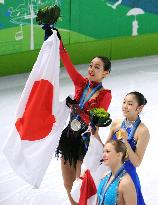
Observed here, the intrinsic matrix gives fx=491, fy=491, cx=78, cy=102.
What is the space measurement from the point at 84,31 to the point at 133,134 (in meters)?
4.74

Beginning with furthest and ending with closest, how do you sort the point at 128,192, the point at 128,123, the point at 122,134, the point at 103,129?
1. the point at 103,129
2. the point at 128,123
3. the point at 122,134
4. the point at 128,192

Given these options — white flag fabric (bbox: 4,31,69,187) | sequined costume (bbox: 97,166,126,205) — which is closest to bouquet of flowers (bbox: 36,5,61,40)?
white flag fabric (bbox: 4,31,69,187)

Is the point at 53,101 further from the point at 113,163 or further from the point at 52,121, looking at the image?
the point at 113,163

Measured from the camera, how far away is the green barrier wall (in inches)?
286

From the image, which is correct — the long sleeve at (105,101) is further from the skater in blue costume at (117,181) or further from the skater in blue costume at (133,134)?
the skater in blue costume at (117,181)

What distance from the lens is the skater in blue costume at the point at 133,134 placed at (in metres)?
3.25

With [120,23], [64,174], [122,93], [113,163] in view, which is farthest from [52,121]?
[120,23]

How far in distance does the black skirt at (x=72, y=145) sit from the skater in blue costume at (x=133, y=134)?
375 millimetres

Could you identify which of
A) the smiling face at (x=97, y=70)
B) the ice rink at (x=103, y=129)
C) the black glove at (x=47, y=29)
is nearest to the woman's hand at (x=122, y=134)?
the smiling face at (x=97, y=70)

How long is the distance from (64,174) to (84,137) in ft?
1.40

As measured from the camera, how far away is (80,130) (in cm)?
379

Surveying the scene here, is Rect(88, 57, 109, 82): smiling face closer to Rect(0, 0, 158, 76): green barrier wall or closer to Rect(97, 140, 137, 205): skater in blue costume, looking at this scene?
Rect(97, 140, 137, 205): skater in blue costume

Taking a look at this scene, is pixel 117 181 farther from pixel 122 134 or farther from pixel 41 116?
pixel 41 116

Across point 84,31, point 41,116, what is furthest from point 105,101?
point 84,31
